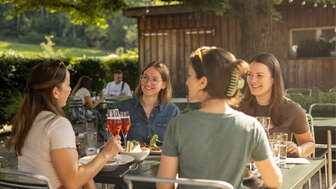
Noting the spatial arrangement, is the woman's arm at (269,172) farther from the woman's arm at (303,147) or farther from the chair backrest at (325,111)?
the chair backrest at (325,111)

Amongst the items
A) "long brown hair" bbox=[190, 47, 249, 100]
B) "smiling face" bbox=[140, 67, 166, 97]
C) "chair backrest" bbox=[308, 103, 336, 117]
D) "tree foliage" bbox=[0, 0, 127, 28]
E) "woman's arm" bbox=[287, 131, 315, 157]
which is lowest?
"chair backrest" bbox=[308, 103, 336, 117]

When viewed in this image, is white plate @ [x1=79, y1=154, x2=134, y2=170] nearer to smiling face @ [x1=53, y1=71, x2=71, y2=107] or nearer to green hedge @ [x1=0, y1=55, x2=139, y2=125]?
smiling face @ [x1=53, y1=71, x2=71, y2=107]

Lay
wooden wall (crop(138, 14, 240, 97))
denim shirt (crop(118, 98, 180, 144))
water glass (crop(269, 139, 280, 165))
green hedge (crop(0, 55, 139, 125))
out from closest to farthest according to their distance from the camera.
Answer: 1. water glass (crop(269, 139, 280, 165))
2. denim shirt (crop(118, 98, 180, 144))
3. green hedge (crop(0, 55, 139, 125))
4. wooden wall (crop(138, 14, 240, 97))

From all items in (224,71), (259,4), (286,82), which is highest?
(259,4)

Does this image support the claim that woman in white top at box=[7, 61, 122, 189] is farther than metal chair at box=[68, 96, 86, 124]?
No

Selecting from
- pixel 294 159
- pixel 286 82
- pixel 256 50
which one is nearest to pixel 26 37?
pixel 286 82

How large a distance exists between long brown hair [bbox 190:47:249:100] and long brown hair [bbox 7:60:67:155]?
3.22 ft

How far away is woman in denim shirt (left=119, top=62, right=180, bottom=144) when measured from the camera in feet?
13.3

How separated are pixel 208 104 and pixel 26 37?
61067 millimetres

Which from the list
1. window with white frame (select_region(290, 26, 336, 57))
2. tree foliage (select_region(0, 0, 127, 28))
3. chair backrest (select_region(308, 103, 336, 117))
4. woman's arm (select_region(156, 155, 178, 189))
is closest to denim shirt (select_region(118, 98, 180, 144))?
woman's arm (select_region(156, 155, 178, 189))

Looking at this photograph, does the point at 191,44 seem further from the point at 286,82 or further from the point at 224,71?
the point at 224,71

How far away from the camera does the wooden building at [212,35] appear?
46.5 feet

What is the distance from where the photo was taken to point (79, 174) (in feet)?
8.20

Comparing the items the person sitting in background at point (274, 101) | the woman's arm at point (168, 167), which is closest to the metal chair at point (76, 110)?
the person sitting in background at point (274, 101)
